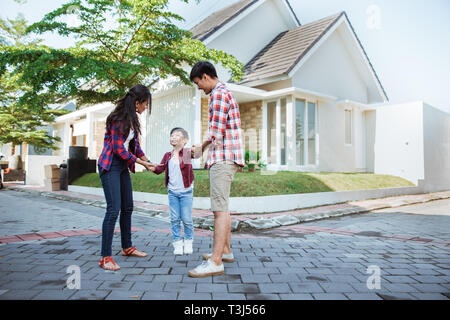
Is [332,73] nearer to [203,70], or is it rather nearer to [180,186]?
[180,186]

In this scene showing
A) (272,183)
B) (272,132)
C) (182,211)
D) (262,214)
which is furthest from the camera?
(272,132)

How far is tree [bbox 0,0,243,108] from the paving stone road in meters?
4.61

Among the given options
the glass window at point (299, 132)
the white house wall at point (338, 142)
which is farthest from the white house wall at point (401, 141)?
the glass window at point (299, 132)

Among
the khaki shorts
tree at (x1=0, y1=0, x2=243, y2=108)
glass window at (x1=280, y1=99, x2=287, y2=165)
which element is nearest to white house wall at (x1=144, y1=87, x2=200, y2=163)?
tree at (x1=0, y1=0, x2=243, y2=108)

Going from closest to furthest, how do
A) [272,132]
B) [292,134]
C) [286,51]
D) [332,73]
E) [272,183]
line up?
[272,183], [292,134], [272,132], [286,51], [332,73]

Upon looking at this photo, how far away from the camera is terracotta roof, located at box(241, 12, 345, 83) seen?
39.6 ft

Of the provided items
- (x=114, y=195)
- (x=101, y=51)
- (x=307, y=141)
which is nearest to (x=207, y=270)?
(x=114, y=195)

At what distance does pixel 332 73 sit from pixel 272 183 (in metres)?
9.08

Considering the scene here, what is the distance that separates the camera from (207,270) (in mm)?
2771

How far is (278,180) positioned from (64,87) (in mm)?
6285

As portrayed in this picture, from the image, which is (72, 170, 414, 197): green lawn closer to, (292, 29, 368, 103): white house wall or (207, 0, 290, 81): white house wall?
(292, 29, 368, 103): white house wall

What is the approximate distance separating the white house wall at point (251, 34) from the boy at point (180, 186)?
914 centimetres
